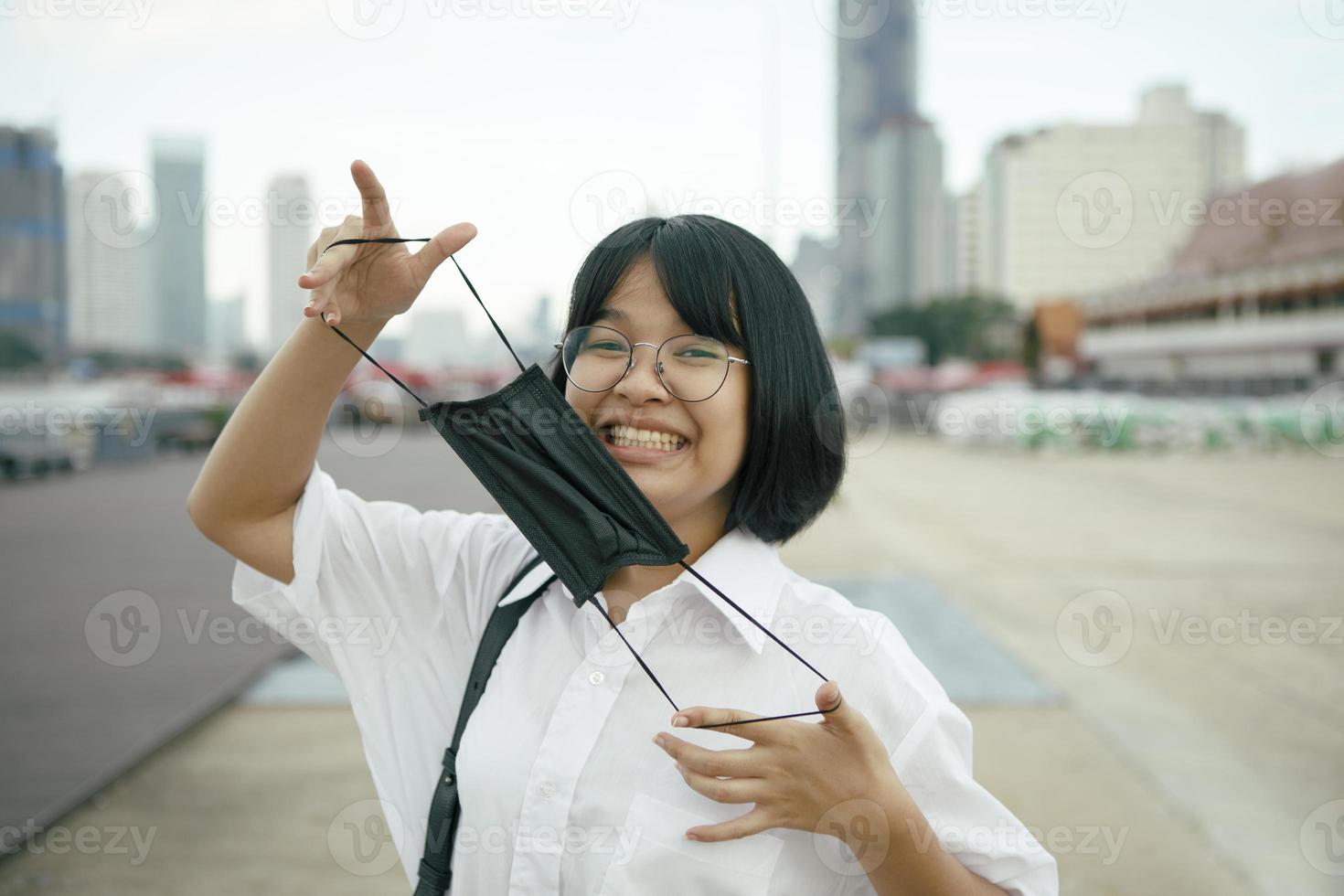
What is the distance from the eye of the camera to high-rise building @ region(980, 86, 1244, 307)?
236 inches

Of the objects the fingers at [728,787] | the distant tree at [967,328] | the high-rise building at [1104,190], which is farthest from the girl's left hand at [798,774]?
the distant tree at [967,328]

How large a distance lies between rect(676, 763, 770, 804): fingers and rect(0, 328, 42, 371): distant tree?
557cm

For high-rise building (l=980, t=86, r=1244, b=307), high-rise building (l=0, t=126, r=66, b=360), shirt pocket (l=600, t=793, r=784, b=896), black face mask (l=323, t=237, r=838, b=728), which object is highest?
high-rise building (l=980, t=86, r=1244, b=307)

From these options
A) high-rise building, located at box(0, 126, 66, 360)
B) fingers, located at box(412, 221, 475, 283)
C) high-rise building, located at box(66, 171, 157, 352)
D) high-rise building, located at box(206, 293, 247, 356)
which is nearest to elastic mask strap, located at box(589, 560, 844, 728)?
fingers, located at box(412, 221, 475, 283)

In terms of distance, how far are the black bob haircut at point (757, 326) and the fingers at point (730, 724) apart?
375mm

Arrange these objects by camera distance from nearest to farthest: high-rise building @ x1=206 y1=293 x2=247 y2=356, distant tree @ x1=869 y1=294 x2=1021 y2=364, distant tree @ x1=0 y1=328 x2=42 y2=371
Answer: distant tree @ x1=0 y1=328 x2=42 y2=371
high-rise building @ x1=206 y1=293 x2=247 y2=356
distant tree @ x1=869 y1=294 x2=1021 y2=364

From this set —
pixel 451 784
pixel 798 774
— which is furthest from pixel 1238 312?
pixel 451 784

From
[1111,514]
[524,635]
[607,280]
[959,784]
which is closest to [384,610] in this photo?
[524,635]

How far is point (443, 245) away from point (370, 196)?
4.4 inches

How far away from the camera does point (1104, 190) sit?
18.5 ft

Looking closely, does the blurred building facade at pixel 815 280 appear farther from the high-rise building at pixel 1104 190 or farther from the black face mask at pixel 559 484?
the high-rise building at pixel 1104 190

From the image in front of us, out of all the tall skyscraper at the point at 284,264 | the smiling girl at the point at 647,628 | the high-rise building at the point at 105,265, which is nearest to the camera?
the smiling girl at the point at 647,628

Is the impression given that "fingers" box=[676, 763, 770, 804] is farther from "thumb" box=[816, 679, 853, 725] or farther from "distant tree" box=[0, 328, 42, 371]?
"distant tree" box=[0, 328, 42, 371]

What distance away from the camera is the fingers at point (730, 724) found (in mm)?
1219
